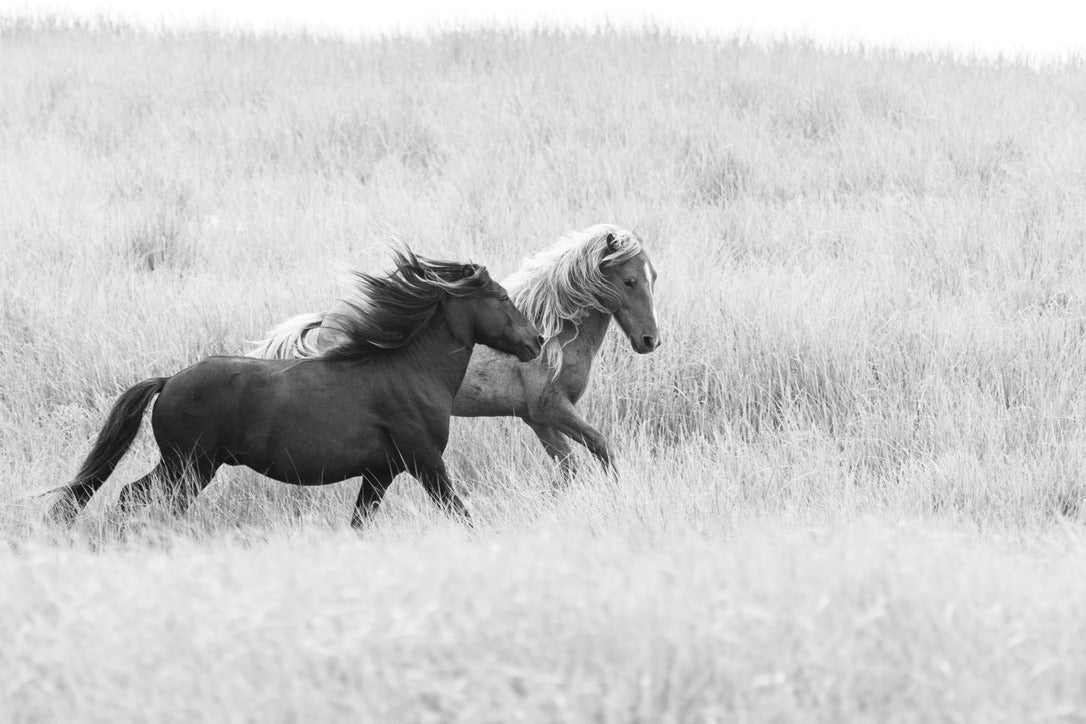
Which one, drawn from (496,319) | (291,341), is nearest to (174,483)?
(291,341)

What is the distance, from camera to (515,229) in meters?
8.34

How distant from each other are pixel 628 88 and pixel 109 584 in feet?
31.9

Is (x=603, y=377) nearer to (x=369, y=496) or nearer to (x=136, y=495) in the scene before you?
(x=369, y=496)

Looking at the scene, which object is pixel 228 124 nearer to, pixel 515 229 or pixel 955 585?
pixel 515 229

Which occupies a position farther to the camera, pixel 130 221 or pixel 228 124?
pixel 228 124

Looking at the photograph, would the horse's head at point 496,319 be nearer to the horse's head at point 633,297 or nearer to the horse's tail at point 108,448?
the horse's head at point 633,297

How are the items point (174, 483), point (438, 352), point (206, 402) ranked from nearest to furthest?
1. point (206, 402)
2. point (174, 483)
3. point (438, 352)

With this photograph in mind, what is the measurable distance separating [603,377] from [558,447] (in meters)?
1.06

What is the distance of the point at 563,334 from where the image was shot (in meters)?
5.02

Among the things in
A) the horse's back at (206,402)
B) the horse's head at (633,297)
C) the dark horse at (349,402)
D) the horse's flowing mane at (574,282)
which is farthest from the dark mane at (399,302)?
the horse's head at (633,297)

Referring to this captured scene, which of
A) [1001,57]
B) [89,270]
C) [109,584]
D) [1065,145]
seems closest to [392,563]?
[109,584]

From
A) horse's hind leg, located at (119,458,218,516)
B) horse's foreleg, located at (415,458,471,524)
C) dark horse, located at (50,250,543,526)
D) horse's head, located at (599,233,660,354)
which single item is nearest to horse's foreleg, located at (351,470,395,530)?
dark horse, located at (50,250,543,526)

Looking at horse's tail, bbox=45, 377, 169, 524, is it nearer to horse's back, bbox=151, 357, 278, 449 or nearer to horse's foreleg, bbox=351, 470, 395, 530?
horse's back, bbox=151, 357, 278, 449

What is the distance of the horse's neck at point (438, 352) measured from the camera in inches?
173
